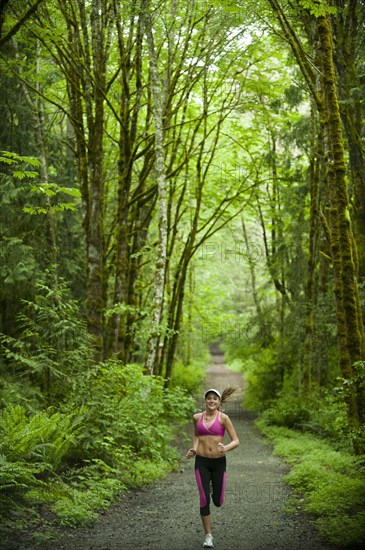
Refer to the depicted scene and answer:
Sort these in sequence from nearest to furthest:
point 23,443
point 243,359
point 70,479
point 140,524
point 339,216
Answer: point 23,443, point 140,524, point 70,479, point 339,216, point 243,359

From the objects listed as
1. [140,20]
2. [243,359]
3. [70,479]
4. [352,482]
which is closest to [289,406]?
[243,359]

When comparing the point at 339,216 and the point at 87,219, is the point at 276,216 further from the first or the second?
the point at 339,216

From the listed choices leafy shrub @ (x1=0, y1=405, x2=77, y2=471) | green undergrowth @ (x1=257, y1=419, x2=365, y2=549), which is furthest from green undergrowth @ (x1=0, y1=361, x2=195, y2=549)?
green undergrowth @ (x1=257, y1=419, x2=365, y2=549)

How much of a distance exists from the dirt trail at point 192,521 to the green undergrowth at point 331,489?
0.61 ft

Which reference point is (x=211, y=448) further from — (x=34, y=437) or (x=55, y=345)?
(x=55, y=345)

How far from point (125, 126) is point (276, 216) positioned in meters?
9.03

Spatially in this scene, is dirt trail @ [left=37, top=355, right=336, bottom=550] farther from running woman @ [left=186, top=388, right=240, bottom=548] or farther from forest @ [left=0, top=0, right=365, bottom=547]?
running woman @ [left=186, top=388, right=240, bottom=548]

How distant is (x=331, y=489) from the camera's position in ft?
23.4

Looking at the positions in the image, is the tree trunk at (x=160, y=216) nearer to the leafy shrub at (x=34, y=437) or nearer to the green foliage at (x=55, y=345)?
the green foliage at (x=55, y=345)

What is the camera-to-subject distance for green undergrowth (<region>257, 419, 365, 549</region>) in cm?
563

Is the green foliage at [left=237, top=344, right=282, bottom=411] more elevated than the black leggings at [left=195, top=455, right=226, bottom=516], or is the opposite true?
the black leggings at [left=195, top=455, right=226, bottom=516]

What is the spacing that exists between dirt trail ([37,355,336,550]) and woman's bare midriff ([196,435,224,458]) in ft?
3.00

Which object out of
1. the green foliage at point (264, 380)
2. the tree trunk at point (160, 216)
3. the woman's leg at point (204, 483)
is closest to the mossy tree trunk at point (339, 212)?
the woman's leg at point (204, 483)

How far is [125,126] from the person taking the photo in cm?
1135
